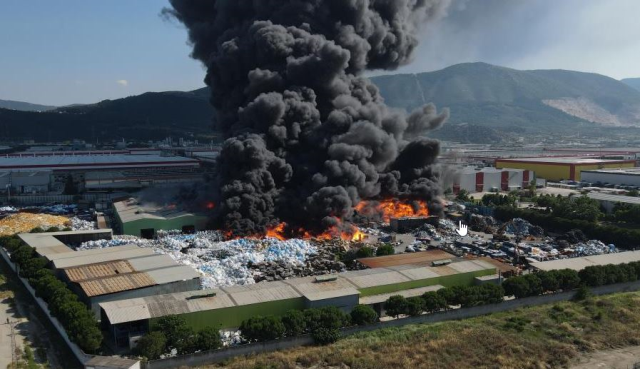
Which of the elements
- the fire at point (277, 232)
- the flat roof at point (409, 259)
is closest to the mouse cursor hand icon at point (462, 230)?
the flat roof at point (409, 259)

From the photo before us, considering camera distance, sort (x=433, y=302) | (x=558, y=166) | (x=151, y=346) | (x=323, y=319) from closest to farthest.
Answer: (x=151, y=346)
(x=323, y=319)
(x=433, y=302)
(x=558, y=166)

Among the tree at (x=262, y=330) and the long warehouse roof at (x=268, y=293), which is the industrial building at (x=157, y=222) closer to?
the long warehouse roof at (x=268, y=293)

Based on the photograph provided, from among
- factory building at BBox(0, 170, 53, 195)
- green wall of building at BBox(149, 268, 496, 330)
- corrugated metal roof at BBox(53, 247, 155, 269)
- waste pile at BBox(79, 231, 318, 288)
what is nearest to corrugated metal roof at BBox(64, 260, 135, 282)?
corrugated metal roof at BBox(53, 247, 155, 269)

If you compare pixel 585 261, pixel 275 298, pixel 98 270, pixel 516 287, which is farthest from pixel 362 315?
pixel 585 261

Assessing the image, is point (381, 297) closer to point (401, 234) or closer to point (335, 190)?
point (335, 190)

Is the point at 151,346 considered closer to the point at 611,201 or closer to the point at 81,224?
the point at 81,224

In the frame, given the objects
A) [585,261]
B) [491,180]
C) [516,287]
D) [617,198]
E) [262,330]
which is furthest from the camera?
[491,180]

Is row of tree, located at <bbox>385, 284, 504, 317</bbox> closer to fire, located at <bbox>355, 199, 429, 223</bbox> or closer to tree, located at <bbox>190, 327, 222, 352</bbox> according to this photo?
tree, located at <bbox>190, 327, 222, 352</bbox>
